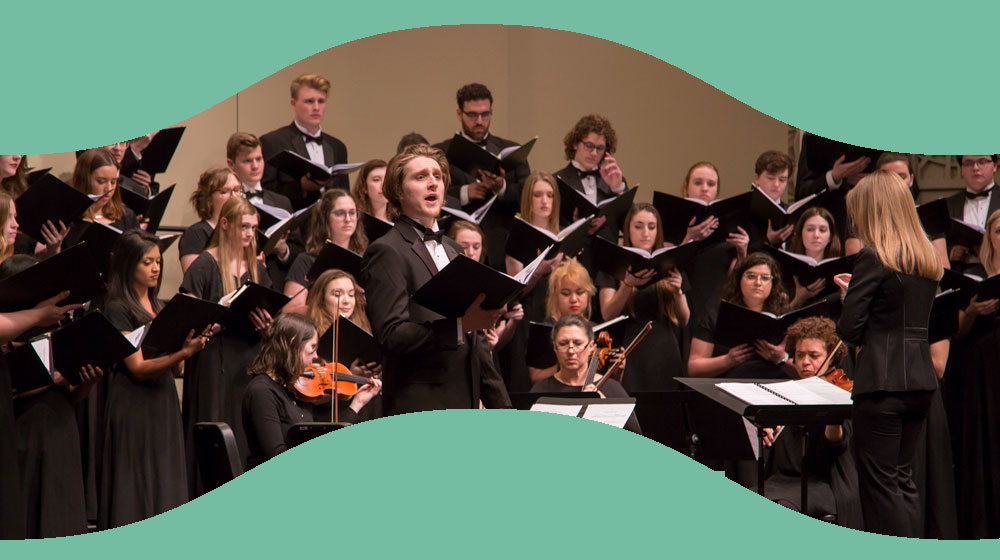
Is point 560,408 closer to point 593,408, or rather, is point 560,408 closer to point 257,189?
point 593,408

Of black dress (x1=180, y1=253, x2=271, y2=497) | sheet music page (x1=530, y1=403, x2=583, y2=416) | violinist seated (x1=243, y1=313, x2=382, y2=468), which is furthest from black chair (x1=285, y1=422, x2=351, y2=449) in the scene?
sheet music page (x1=530, y1=403, x2=583, y2=416)

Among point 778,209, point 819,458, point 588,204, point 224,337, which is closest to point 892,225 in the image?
point 778,209

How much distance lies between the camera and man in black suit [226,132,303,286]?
19.3ft

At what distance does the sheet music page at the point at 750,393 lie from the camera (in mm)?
5434

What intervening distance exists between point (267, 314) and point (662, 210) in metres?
1.71

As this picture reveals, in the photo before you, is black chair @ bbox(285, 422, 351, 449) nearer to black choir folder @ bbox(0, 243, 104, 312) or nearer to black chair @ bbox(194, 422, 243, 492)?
black chair @ bbox(194, 422, 243, 492)

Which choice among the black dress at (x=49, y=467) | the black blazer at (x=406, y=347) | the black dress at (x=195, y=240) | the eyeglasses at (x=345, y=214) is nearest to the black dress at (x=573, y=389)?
the black blazer at (x=406, y=347)

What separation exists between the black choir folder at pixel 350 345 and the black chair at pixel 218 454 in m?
0.48

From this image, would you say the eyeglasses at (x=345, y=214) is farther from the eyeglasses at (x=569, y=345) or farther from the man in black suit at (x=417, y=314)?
the eyeglasses at (x=569, y=345)

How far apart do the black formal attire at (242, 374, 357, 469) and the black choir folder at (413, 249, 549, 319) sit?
74 centimetres

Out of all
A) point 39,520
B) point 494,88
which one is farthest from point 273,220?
point 39,520

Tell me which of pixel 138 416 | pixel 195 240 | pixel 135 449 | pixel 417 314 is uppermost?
pixel 195 240

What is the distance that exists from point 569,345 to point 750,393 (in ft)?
2.40

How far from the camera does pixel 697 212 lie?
607cm
